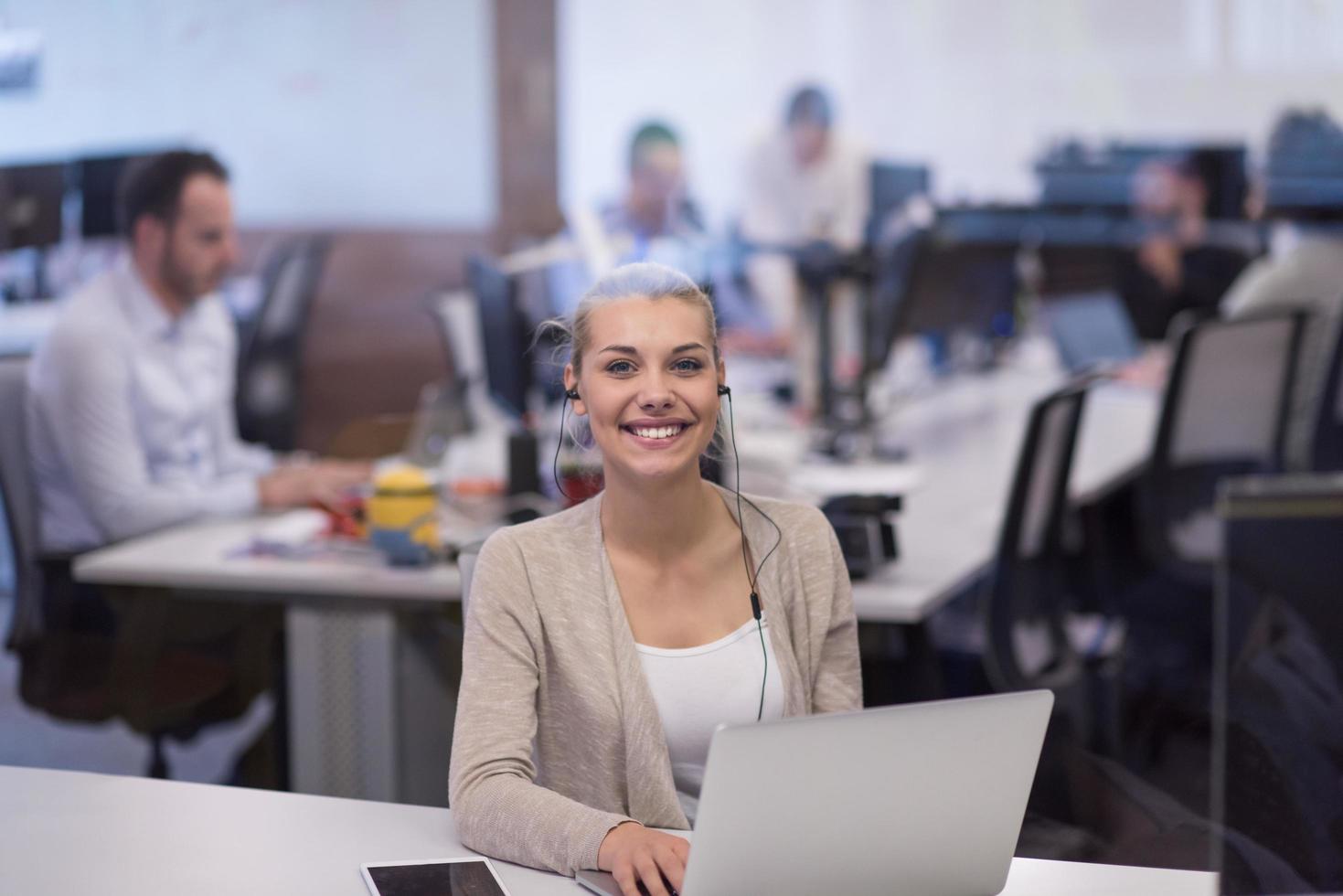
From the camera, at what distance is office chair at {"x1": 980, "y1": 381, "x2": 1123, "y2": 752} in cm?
253

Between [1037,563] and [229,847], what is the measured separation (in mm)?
1741

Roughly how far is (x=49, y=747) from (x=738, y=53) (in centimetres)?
527

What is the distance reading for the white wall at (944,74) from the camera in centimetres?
663

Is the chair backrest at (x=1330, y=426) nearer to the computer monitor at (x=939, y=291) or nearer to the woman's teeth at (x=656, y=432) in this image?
the computer monitor at (x=939, y=291)

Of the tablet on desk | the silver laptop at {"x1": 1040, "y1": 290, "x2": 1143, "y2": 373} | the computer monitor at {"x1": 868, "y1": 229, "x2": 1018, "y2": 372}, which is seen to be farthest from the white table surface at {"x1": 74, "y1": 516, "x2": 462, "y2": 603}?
the silver laptop at {"x1": 1040, "y1": 290, "x2": 1143, "y2": 373}

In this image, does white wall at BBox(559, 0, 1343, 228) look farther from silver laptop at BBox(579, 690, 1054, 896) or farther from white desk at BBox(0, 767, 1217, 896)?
silver laptop at BBox(579, 690, 1054, 896)

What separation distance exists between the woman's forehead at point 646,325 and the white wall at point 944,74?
218 inches

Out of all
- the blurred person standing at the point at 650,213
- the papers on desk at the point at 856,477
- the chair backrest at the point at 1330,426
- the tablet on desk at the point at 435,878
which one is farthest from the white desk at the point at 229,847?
the chair backrest at the point at 1330,426

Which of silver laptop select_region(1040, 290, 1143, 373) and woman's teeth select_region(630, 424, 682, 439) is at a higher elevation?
woman's teeth select_region(630, 424, 682, 439)

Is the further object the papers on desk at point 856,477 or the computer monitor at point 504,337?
the computer monitor at point 504,337

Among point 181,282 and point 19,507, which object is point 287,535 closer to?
point 19,507

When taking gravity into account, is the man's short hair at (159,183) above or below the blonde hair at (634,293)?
above

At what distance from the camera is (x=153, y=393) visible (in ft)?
9.62

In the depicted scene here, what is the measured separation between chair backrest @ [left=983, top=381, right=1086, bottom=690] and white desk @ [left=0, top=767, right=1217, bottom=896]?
121 cm
